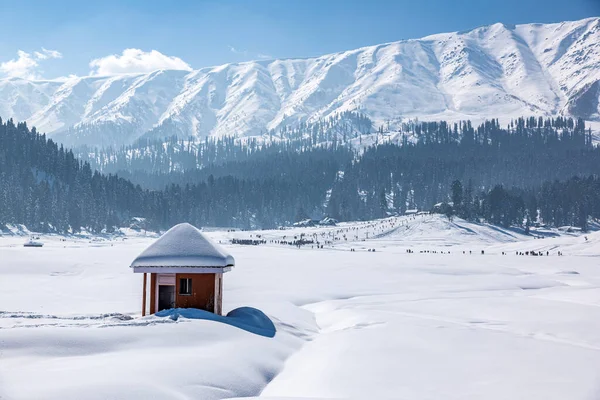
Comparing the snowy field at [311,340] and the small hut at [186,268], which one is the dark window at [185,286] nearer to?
the small hut at [186,268]

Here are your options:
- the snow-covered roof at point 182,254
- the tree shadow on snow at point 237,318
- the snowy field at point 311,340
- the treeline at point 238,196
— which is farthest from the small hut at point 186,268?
the treeline at point 238,196

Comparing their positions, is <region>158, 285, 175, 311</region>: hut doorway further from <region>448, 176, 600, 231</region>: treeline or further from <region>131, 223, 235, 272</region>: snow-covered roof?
<region>448, 176, 600, 231</region>: treeline

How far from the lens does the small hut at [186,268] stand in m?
20.8

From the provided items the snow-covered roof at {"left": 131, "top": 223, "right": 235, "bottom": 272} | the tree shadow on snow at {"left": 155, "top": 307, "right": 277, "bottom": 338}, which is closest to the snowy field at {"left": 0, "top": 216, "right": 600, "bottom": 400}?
the tree shadow on snow at {"left": 155, "top": 307, "right": 277, "bottom": 338}

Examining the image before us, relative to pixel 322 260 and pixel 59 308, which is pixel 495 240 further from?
pixel 59 308

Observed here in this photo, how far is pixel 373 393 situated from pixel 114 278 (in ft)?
91.8

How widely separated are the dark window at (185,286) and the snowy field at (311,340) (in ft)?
7.69

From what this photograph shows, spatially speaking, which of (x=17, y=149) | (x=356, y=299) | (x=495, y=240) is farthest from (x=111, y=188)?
(x=356, y=299)

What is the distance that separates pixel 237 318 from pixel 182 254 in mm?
3136

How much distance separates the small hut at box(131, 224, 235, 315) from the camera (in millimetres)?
20844

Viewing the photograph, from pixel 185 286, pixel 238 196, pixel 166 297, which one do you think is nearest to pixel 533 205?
pixel 238 196

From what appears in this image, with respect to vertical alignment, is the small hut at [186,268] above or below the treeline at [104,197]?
below

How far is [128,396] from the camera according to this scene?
11.1m

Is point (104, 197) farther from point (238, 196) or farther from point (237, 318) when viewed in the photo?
point (237, 318)
